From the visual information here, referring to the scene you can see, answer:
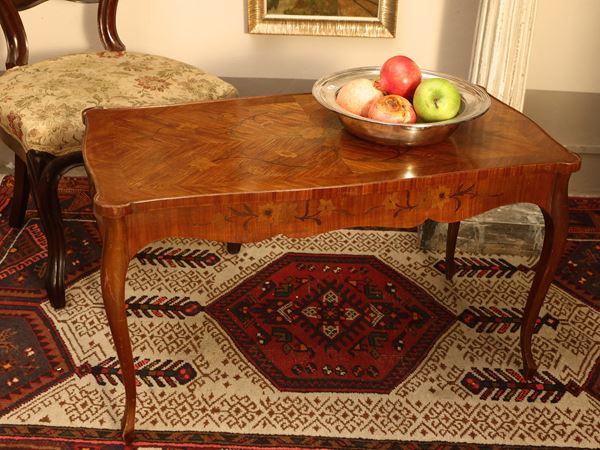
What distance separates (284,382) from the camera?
8.03ft

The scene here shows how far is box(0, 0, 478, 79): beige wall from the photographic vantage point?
3666 mm

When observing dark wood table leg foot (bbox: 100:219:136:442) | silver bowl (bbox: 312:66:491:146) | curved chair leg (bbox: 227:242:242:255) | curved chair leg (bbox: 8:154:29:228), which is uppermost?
silver bowl (bbox: 312:66:491:146)

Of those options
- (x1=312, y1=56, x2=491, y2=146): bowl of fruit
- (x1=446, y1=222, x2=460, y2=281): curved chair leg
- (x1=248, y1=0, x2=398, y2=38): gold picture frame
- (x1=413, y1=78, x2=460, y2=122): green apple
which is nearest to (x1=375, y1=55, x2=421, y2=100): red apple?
(x1=312, y1=56, x2=491, y2=146): bowl of fruit

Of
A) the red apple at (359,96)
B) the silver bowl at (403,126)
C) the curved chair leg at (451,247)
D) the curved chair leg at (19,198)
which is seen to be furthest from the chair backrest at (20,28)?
the curved chair leg at (451,247)

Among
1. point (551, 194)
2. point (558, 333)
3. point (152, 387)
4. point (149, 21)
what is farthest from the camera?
point (149, 21)

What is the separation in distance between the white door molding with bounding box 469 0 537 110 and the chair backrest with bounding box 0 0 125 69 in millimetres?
1624

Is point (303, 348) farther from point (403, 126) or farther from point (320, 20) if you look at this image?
point (320, 20)

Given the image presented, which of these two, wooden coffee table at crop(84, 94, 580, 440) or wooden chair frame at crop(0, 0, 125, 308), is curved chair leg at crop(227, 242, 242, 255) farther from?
wooden coffee table at crop(84, 94, 580, 440)

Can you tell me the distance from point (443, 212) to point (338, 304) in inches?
34.0

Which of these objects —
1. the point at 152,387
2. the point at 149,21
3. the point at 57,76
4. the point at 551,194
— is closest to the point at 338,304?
the point at 152,387

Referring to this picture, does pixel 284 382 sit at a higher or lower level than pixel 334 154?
lower

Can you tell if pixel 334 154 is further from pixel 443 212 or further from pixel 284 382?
pixel 284 382

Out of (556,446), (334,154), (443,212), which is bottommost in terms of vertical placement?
(556,446)

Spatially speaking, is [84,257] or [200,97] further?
[84,257]
